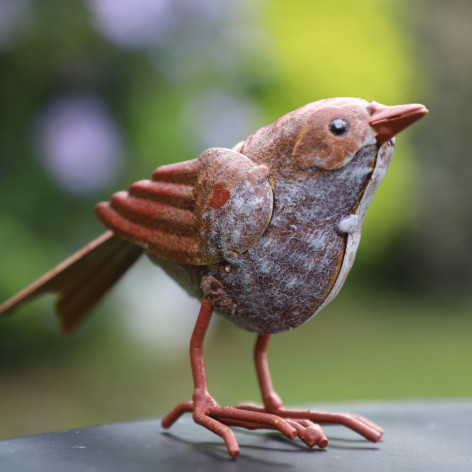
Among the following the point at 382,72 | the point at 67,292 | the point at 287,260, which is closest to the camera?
the point at 287,260

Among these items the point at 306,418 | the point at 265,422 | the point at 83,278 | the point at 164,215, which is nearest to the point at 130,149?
the point at 83,278

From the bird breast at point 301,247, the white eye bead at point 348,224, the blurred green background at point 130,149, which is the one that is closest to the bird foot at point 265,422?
the bird breast at point 301,247

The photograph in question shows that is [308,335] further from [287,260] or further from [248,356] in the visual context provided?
[287,260]

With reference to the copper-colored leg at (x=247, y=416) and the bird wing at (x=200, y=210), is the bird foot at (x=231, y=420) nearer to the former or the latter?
the copper-colored leg at (x=247, y=416)

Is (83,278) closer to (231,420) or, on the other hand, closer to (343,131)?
(231,420)

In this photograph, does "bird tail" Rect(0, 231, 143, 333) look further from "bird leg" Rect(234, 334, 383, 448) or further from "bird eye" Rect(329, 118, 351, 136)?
"bird eye" Rect(329, 118, 351, 136)

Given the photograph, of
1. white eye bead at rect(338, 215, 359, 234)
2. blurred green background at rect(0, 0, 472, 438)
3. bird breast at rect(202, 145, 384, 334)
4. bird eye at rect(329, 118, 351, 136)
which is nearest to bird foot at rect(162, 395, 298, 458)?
bird breast at rect(202, 145, 384, 334)

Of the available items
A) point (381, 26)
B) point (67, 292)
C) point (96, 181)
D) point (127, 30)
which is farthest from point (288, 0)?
point (67, 292)

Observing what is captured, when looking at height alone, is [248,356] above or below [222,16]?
below
